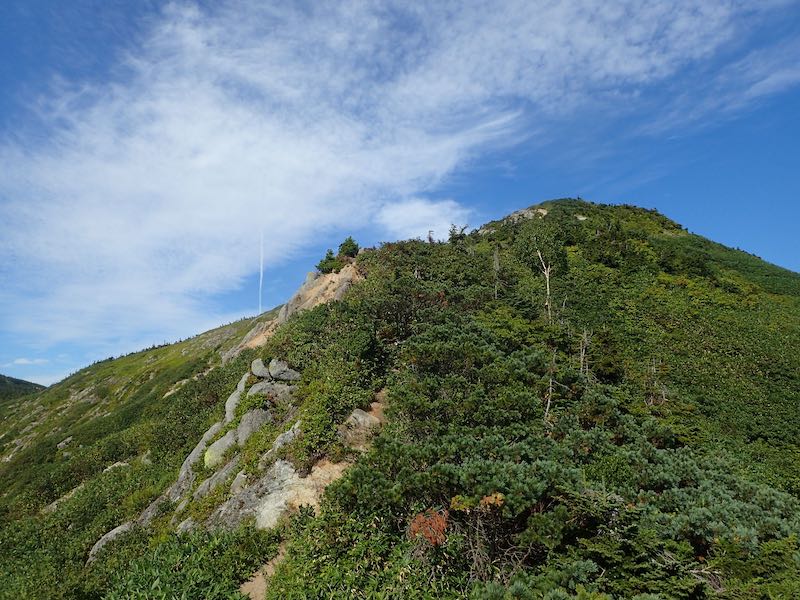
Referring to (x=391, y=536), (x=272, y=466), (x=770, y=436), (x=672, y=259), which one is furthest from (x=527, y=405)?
(x=672, y=259)

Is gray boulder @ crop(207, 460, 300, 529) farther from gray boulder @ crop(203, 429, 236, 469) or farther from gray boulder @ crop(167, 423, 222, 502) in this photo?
gray boulder @ crop(167, 423, 222, 502)

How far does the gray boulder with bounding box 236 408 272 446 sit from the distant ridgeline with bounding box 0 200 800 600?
0.10 m

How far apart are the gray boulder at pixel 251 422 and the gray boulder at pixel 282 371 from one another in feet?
7.00

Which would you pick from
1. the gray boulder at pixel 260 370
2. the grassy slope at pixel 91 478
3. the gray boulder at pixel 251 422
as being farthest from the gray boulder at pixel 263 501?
the gray boulder at pixel 260 370

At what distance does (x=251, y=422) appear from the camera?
67.7 ft

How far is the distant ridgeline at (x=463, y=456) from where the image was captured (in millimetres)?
9164

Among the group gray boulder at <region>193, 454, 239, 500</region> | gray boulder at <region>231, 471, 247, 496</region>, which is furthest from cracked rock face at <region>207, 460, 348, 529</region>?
gray boulder at <region>193, 454, 239, 500</region>

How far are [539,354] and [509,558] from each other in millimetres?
10256

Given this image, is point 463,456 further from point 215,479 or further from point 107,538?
point 107,538

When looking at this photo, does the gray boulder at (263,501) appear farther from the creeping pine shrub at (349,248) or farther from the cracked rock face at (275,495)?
the creeping pine shrub at (349,248)

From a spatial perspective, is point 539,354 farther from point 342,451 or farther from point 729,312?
point 729,312

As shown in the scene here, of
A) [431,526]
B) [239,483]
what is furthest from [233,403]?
[431,526]

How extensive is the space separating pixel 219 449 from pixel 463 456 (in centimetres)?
1399

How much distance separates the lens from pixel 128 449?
102ft
